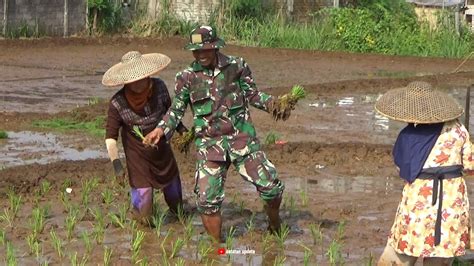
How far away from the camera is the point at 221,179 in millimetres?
7652

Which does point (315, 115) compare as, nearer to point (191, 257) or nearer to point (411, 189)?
point (191, 257)

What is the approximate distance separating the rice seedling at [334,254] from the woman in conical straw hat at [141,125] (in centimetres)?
149

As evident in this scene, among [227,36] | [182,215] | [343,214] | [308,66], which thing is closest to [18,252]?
[182,215]

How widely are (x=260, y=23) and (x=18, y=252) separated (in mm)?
22706

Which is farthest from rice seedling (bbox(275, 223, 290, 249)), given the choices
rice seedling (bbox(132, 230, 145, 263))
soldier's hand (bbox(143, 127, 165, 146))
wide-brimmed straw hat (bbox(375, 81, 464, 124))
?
wide-brimmed straw hat (bbox(375, 81, 464, 124))

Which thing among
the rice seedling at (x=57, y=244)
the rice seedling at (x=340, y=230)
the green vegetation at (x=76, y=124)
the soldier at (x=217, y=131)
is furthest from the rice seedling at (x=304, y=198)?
the green vegetation at (x=76, y=124)

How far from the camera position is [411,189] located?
6.32m

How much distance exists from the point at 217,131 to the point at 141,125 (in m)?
0.74

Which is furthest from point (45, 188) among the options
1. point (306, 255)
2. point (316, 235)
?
point (306, 255)

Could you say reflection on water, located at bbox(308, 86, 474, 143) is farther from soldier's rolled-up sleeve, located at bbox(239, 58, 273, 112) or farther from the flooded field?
soldier's rolled-up sleeve, located at bbox(239, 58, 273, 112)

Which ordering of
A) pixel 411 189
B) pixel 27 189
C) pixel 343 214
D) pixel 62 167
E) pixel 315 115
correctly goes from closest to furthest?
pixel 411 189 → pixel 343 214 → pixel 27 189 → pixel 62 167 → pixel 315 115

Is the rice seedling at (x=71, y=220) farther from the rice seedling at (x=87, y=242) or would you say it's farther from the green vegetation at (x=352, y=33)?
the green vegetation at (x=352, y=33)

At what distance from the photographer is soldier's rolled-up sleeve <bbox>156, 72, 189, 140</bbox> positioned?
7.65 m

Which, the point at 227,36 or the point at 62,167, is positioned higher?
the point at 62,167
